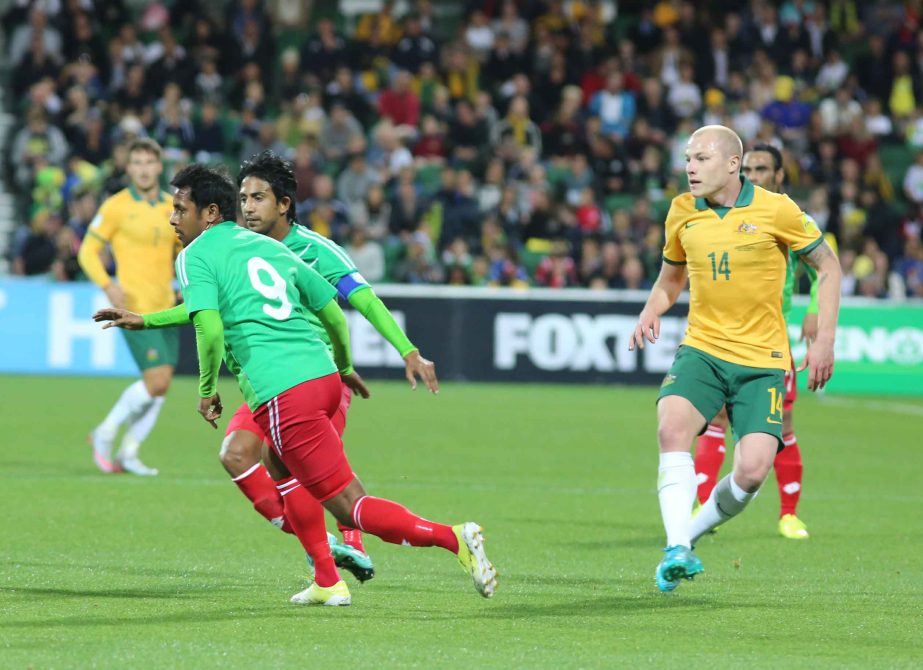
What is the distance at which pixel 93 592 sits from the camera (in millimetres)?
7227

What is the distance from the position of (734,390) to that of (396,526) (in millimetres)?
1829

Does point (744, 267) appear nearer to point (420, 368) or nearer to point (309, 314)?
point (420, 368)

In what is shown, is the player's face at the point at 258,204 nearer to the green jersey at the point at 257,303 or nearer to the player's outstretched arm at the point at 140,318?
the green jersey at the point at 257,303

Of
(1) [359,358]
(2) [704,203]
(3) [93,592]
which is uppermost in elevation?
(2) [704,203]

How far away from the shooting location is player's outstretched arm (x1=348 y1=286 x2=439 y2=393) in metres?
6.82

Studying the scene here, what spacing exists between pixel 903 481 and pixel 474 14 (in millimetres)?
15635

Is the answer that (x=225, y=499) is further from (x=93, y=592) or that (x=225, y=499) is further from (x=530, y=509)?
(x=93, y=592)

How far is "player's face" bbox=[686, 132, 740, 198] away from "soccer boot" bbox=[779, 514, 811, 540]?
2955mm

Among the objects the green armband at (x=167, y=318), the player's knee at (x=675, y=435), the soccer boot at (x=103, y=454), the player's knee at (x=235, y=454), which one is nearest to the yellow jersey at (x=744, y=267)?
the player's knee at (x=675, y=435)

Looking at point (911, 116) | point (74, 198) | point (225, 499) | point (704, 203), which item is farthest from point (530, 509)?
point (911, 116)

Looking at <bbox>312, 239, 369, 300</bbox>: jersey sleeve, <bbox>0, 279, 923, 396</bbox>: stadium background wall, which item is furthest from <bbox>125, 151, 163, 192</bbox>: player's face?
<bbox>0, 279, 923, 396</bbox>: stadium background wall

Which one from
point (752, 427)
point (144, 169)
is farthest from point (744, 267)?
point (144, 169)

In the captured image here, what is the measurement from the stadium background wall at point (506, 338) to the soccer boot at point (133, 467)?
26.3 ft

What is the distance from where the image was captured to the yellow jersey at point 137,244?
12.0m
